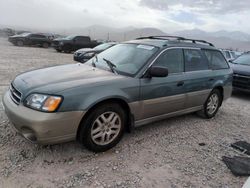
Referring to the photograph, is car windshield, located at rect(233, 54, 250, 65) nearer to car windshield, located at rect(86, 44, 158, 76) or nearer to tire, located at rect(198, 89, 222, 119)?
tire, located at rect(198, 89, 222, 119)

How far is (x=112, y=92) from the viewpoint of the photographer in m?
3.25

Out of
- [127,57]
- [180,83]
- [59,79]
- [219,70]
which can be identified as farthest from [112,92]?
[219,70]

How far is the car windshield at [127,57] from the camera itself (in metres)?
3.80

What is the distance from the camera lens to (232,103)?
7023 mm

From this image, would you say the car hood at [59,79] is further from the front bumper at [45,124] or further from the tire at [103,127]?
the tire at [103,127]

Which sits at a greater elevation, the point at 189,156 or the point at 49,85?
the point at 49,85

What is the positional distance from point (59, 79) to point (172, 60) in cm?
203

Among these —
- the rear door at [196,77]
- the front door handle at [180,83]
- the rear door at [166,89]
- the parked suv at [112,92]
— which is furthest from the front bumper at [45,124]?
the rear door at [196,77]

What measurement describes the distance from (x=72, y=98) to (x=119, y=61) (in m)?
1.40

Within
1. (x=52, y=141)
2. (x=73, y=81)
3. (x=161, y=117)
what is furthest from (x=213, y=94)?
(x=52, y=141)

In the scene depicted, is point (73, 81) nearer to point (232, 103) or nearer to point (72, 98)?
point (72, 98)

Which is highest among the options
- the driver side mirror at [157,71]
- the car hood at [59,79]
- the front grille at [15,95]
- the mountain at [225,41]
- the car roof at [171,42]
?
the car roof at [171,42]

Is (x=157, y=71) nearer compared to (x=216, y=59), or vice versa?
(x=157, y=71)

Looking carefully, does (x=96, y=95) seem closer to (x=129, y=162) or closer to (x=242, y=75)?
(x=129, y=162)
